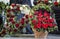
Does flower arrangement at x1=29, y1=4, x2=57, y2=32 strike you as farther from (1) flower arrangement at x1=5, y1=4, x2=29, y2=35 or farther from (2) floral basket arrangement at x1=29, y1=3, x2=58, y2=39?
(1) flower arrangement at x1=5, y1=4, x2=29, y2=35

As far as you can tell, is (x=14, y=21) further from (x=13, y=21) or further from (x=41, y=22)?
(x=41, y=22)

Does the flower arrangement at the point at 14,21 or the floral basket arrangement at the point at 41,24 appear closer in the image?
the floral basket arrangement at the point at 41,24

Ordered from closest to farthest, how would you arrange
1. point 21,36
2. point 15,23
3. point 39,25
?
point 39,25 → point 15,23 → point 21,36

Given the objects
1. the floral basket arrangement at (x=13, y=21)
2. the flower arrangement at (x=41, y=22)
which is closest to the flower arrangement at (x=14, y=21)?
the floral basket arrangement at (x=13, y=21)

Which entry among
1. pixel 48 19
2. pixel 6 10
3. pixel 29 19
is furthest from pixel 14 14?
pixel 48 19

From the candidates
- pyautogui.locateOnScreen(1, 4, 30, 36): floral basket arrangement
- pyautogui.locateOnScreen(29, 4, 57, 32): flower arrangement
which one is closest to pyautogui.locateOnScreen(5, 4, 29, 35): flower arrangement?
pyautogui.locateOnScreen(1, 4, 30, 36): floral basket arrangement

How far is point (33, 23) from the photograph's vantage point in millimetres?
4016

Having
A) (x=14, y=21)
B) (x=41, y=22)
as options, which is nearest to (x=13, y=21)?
(x=14, y=21)

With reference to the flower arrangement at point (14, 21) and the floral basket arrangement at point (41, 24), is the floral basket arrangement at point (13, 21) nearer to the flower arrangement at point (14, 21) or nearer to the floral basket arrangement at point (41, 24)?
the flower arrangement at point (14, 21)

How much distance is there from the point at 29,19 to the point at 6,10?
68 cm

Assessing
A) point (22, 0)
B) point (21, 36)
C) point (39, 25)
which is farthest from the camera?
point (22, 0)

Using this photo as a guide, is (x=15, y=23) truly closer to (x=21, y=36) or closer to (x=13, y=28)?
(x=13, y=28)

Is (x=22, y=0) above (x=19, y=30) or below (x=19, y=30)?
above

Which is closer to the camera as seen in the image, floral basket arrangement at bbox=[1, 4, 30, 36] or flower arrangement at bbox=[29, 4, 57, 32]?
flower arrangement at bbox=[29, 4, 57, 32]
